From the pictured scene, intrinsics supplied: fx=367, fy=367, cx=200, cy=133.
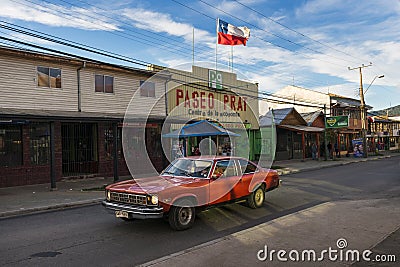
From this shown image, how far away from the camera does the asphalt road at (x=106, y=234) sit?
5.95 metres

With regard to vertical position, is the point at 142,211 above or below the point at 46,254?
above

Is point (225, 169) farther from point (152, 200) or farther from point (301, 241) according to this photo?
point (301, 241)

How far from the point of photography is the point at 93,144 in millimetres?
19453

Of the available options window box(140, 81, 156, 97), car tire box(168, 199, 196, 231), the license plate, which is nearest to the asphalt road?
car tire box(168, 199, 196, 231)

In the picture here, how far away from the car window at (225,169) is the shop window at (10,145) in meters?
11.3

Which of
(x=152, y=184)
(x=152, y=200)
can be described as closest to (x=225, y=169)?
(x=152, y=184)

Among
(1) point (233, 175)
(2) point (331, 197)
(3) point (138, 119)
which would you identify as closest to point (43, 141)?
(3) point (138, 119)

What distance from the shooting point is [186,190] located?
748cm

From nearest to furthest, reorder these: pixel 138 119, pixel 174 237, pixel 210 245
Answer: pixel 210 245
pixel 174 237
pixel 138 119

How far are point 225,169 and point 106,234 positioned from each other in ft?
10.0

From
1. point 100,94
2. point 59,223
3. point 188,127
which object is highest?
point 100,94

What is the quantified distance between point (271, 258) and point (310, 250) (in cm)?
76

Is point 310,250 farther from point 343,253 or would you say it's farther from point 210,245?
point 210,245

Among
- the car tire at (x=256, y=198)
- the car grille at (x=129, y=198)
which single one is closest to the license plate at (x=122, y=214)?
the car grille at (x=129, y=198)
